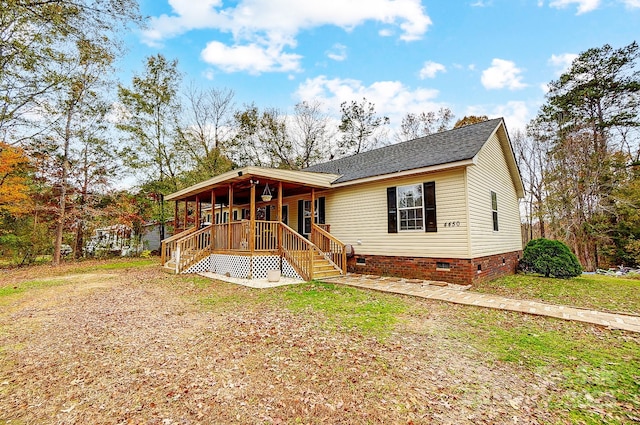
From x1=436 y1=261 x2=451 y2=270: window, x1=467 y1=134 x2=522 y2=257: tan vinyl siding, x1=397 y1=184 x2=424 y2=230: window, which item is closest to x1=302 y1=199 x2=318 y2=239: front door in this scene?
x1=397 y1=184 x2=424 y2=230: window

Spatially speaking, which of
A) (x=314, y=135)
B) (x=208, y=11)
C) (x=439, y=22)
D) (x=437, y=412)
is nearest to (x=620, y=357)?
(x=437, y=412)

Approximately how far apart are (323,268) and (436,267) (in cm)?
355

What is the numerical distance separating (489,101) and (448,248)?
57.0 feet

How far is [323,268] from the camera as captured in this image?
9.92 meters

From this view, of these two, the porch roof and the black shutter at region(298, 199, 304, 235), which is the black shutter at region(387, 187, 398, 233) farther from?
the black shutter at region(298, 199, 304, 235)

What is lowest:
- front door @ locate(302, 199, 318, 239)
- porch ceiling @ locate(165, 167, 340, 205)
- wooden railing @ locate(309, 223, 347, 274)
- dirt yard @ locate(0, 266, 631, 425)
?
dirt yard @ locate(0, 266, 631, 425)

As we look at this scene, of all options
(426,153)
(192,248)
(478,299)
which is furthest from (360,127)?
(478,299)

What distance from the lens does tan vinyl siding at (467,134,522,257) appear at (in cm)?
846

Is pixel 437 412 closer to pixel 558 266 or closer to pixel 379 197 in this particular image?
pixel 379 197

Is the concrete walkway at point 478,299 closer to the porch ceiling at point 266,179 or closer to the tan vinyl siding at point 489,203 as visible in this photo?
the tan vinyl siding at point 489,203

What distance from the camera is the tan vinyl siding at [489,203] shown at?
846cm

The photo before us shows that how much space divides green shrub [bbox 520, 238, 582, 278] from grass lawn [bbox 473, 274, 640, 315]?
0.31 meters

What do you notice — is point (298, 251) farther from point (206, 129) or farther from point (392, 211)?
point (206, 129)

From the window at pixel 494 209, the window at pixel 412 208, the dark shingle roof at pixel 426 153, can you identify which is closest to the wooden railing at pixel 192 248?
the dark shingle roof at pixel 426 153
